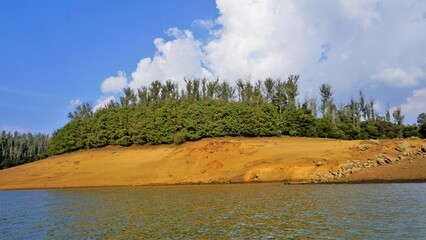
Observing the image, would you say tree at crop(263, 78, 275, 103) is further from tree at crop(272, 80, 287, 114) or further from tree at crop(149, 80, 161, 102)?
tree at crop(149, 80, 161, 102)

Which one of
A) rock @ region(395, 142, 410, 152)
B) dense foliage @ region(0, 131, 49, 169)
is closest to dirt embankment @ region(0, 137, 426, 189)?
rock @ region(395, 142, 410, 152)

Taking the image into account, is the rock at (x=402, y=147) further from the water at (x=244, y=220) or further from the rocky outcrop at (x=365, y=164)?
the water at (x=244, y=220)

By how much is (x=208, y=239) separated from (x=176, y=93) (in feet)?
274

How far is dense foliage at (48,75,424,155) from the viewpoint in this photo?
225 feet

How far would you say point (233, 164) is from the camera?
171 feet

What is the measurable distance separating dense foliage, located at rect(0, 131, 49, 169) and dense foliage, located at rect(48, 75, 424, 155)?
1923 inches

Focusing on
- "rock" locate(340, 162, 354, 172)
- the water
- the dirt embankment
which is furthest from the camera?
"rock" locate(340, 162, 354, 172)

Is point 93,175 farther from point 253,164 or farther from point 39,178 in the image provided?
point 253,164

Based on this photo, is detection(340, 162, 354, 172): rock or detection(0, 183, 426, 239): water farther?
detection(340, 162, 354, 172): rock

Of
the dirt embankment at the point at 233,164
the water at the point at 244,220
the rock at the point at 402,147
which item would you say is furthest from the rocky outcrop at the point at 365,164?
the water at the point at 244,220

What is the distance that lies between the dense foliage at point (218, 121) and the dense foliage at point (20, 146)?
48.9 m

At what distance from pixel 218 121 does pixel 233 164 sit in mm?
17851

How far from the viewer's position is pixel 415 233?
12820 millimetres

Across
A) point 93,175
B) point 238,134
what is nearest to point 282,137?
point 238,134
